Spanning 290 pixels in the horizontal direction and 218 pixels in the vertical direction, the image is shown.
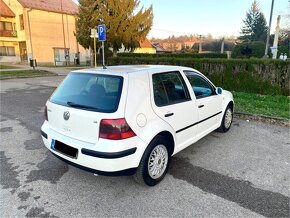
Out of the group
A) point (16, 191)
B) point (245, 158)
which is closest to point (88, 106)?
point (16, 191)

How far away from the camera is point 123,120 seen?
8.24ft

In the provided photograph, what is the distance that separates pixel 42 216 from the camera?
2.42 m

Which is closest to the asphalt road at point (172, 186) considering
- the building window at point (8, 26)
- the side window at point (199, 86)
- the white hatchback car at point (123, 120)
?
the white hatchback car at point (123, 120)

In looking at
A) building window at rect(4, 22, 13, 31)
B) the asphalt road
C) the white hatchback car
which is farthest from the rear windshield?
building window at rect(4, 22, 13, 31)

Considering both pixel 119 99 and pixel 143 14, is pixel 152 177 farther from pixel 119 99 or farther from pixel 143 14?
pixel 143 14

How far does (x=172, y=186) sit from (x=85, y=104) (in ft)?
5.02

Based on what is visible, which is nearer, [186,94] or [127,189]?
[127,189]

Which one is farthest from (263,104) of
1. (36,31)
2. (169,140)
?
(36,31)

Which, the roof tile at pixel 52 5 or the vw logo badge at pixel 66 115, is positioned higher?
the roof tile at pixel 52 5

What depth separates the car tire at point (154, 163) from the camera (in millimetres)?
2809

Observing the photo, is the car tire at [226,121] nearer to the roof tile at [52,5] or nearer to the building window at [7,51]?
the roof tile at [52,5]

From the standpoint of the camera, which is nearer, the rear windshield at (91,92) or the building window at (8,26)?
the rear windshield at (91,92)

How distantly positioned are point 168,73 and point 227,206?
1.88 metres

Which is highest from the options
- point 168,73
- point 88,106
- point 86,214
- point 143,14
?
point 143,14
